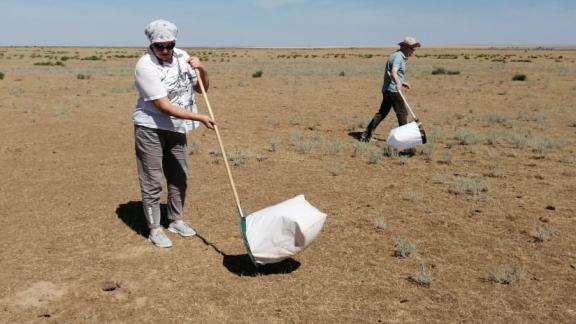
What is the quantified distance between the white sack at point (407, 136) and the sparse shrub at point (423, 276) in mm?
4240

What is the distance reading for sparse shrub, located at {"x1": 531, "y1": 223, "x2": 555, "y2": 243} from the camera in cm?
518

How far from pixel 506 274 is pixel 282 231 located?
2.02 m

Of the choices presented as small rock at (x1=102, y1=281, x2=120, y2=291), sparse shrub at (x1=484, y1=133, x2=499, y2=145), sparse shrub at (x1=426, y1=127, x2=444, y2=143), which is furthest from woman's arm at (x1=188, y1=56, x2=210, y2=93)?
sparse shrub at (x1=484, y1=133, x2=499, y2=145)

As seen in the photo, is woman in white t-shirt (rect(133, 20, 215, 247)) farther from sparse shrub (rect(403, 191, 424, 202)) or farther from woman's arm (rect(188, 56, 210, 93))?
sparse shrub (rect(403, 191, 424, 202))

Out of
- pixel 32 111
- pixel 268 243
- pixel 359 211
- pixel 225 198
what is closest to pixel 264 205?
pixel 225 198

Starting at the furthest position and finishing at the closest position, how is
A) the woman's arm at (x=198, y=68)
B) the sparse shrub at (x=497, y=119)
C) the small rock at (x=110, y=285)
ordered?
the sparse shrub at (x=497, y=119), the woman's arm at (x=198, y=68), the small rock at (x=110, y=285)

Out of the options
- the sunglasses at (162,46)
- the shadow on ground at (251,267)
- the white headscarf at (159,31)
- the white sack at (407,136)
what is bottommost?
the shadow on ground at (251,267)

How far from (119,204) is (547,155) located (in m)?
7.42

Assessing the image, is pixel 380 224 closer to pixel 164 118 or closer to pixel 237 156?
pixel 164 118

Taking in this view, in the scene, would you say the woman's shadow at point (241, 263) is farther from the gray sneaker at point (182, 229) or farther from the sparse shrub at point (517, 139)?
the sparse shrub at point (517, 139)

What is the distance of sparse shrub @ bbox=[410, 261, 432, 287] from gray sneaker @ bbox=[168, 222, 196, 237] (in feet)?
7.73

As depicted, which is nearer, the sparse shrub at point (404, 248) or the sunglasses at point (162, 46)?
the sunglasses at point (162, 46)

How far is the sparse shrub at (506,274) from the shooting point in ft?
14.0

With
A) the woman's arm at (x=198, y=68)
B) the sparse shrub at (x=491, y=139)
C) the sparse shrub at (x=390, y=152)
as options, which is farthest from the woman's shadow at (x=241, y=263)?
the sparse shrub at (x=491, y=139)
